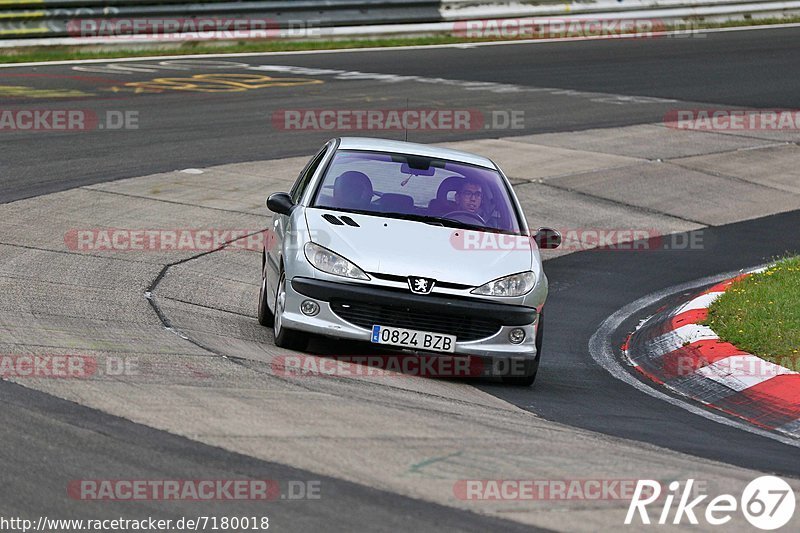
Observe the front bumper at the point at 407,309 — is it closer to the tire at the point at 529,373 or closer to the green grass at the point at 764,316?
the tire at the point at 529,373

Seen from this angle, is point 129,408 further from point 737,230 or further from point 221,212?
point 737,230

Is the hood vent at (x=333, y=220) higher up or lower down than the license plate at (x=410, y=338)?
higher up

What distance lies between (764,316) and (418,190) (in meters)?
2.90

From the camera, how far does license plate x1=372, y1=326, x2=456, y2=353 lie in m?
8.39

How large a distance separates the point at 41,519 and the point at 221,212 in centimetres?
911

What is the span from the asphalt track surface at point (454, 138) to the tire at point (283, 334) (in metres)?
1.30

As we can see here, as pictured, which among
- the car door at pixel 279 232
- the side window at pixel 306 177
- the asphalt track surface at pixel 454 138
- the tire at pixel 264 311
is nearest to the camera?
the asphalt track surface at pixel 454 138

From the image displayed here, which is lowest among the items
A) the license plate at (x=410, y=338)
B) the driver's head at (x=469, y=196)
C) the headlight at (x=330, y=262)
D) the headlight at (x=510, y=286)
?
the license plate at (x=410, y=338)

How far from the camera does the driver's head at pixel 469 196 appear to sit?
9531 millimetres

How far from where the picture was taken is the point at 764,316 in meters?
10.1

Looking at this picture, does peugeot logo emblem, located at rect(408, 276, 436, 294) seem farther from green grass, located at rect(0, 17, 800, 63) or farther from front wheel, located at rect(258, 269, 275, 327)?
green grass, located at rect(0, 17, 800, 63)

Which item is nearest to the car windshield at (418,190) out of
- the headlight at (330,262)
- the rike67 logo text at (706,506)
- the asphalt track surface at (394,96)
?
the headlight at (330,262)

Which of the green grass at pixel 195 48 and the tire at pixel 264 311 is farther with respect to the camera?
the green grass at pixel 195 48

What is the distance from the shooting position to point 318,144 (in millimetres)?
18188
